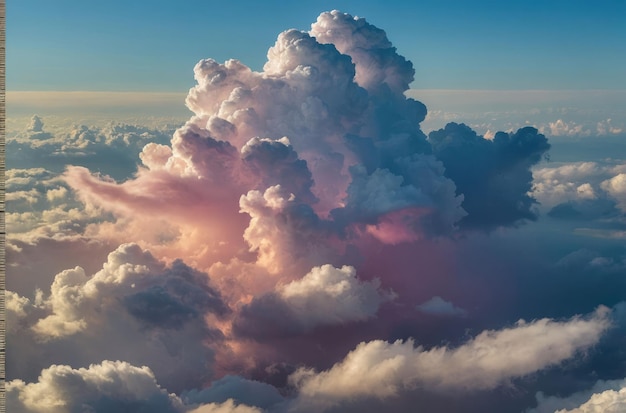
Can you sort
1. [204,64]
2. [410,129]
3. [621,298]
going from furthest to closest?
[410,129], [621,298], [204,64]

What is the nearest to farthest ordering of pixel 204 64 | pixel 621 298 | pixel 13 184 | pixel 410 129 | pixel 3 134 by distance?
pixel 3 134 → pixel 13 184 → pixel 204 64 → pixel 621 298 → pixel 410 129

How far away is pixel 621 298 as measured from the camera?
96.4ft

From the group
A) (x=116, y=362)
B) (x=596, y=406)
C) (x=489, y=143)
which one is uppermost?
(x=489, y=143)

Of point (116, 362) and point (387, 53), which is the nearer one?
point (116, 362)

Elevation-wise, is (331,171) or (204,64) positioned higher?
(204,64)

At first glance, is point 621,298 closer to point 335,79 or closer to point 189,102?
point 335,79

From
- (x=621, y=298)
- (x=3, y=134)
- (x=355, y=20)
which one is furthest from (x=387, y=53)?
(x=3, y=134)

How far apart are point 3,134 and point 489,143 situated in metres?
21.2

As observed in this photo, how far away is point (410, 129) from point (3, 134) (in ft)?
56.8

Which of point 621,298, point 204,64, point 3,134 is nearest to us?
point 3,134

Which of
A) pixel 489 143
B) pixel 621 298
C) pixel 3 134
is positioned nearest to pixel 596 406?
pixel 621 298

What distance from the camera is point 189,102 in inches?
1155

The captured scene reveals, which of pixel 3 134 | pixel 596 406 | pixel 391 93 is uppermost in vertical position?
pixel 391 93

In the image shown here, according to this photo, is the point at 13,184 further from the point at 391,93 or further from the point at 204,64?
the point at 391,93
